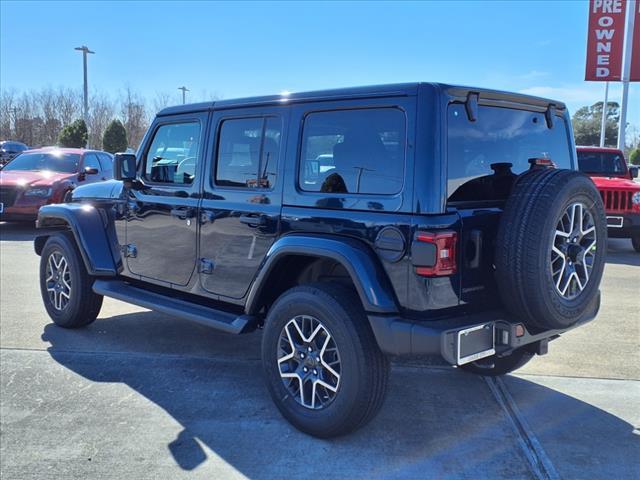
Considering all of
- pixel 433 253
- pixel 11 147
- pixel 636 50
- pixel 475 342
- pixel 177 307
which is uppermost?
pixel 636 50

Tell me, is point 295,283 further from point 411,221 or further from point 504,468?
point 504,468

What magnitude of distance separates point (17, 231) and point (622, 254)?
1156cm

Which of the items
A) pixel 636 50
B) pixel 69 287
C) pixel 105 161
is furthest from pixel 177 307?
pixel 636 50

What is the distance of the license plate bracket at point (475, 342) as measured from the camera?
2.99 meters

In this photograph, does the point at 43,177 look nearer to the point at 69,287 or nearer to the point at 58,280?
the point at 58,280

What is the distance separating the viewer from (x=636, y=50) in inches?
A: 682

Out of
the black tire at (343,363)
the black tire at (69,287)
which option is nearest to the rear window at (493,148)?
the black tire at (343,363)

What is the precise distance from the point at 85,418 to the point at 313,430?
56.2 inches

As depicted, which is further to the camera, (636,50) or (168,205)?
(636,50)

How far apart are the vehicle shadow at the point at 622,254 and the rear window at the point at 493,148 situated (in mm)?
6554

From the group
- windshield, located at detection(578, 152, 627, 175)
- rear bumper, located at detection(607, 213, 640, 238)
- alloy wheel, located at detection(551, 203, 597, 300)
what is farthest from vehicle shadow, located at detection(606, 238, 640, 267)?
alloy wheel, located at detection(551, 203, 597, 300)

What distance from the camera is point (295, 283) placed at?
390 centimetres

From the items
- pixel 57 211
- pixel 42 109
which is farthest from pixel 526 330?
pixel 42 109

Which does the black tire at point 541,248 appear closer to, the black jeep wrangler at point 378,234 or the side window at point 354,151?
the black jeep wrangler at point 378,234
